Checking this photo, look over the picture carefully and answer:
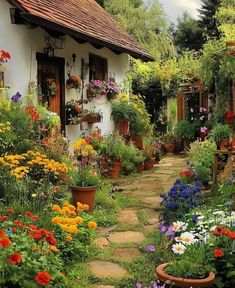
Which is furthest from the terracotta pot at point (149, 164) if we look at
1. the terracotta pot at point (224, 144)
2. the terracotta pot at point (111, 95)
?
the terracotta pot at point (224, 144)

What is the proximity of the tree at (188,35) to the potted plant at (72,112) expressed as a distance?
2320 centimetres

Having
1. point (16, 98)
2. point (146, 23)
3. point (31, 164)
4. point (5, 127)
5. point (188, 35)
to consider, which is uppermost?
point (188, 35)

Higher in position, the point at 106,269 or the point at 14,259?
the point at 14,259

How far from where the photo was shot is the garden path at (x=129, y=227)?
430 centimetres

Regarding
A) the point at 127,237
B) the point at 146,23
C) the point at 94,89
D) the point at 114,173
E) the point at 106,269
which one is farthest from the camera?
the point at 146,23

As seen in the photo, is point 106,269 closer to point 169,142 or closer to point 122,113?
point 122,113

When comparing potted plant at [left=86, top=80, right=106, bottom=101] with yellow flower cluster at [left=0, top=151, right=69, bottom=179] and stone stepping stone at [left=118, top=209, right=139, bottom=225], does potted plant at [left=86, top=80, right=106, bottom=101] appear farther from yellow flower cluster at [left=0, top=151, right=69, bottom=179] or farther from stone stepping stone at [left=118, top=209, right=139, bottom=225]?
yellow flower cluster at [left=0, top=151, right=69, bottom=179]

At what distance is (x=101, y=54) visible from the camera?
10758 mm

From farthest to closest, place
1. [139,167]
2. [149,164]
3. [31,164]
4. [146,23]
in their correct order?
1. [146,23]
2. [149,164]
3. [139,167]
4. [31,164]

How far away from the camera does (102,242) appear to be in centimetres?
506

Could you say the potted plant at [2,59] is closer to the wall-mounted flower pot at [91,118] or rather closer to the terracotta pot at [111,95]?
the wall-mounted flower pot at [91,118]

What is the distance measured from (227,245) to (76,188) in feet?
9.71

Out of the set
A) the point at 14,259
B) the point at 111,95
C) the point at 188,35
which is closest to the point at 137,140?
the point at 111,95

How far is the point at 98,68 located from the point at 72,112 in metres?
2.59
